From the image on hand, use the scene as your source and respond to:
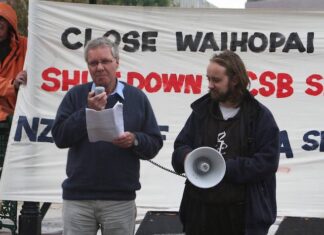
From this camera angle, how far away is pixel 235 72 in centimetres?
380

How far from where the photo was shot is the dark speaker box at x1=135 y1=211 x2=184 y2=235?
6875 mm

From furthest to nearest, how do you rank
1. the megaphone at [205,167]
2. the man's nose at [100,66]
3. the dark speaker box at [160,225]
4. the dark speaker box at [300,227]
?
the dark speaker box at [300,227], the dark speaker box at [160,225], the man's nose at [100,66], the megaphone at [205,167]

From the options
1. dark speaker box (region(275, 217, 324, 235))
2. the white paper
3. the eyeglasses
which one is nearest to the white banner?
dark speaker box (region(275, 217, 324, 235))

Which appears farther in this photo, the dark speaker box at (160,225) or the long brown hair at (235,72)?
the dark speaker box at (160,225)

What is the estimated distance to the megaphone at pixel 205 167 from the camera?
12.1ft

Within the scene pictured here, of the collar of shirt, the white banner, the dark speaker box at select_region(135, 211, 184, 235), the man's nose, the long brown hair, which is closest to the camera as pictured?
the long brown hair

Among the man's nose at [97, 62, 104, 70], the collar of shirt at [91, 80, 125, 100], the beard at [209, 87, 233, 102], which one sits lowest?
the collar of shirt at [91, 80, 125, 100]

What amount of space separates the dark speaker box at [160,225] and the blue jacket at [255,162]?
294cm

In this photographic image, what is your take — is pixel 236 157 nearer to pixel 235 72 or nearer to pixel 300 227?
pixel 235 72

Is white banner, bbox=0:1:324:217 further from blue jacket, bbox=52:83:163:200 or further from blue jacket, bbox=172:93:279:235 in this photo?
blue jacket, bbox=172:93:279:235

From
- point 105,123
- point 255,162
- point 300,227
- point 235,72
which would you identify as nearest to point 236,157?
point 255,162

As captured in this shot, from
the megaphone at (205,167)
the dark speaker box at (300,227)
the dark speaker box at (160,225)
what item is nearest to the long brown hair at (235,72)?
the megaphone at (205,167)

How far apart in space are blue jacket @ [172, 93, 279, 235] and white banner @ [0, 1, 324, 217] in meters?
1.99

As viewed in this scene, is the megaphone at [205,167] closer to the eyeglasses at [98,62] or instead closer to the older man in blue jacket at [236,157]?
the older man in blue jacket at [236,157]
